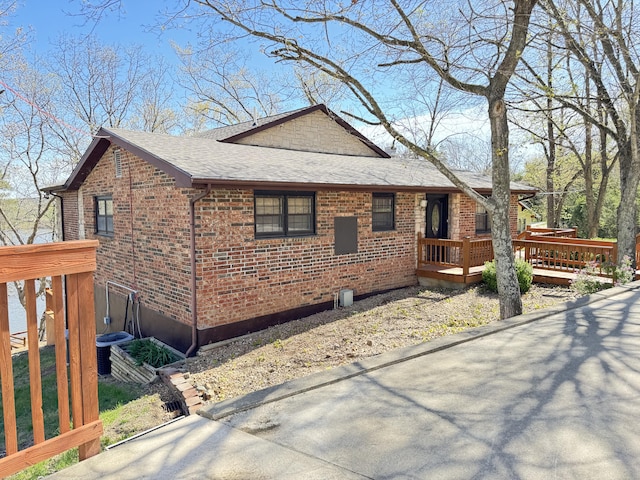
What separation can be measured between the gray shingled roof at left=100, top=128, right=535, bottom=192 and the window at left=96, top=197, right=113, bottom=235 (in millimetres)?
1875

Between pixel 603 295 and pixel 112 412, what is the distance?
818 cm

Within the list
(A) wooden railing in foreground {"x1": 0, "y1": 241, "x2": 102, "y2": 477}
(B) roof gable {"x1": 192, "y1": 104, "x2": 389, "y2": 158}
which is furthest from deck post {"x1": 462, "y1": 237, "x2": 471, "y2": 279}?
(A) wooden railing in foreground {"x1": 0, "y1": 241, "x2": 102, "y2": 477}

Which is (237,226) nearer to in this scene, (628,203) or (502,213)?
(502,213)

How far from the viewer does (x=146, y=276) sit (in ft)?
31.4

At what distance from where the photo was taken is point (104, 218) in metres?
11.5

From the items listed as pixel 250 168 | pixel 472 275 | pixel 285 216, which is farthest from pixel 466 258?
pixel 250 168

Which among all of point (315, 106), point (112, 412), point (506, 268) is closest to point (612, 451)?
point (506, 268)

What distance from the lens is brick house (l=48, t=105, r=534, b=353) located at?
26.1 feet

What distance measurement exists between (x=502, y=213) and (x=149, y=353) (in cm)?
694

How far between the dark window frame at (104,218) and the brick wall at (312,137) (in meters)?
4.07

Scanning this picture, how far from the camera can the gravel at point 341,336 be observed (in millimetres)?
6344

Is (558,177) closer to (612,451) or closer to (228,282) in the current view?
(228,282)

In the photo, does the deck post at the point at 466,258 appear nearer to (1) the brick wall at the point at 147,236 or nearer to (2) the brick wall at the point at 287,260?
(2) the brick wall at the point at 287,260

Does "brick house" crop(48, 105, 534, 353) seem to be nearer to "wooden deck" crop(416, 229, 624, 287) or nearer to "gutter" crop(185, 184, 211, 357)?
"gutter" crop(185, 184, 211, 357)
